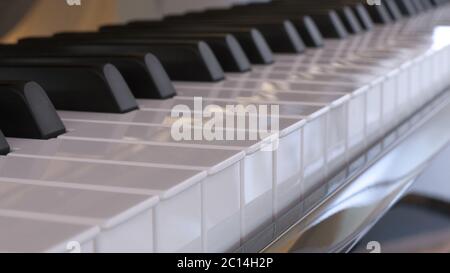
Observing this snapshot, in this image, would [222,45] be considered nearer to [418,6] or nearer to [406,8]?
[406,8]

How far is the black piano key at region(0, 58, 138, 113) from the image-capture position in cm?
70

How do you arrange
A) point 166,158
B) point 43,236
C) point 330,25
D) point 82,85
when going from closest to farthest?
point 43,236 → point 166,158 → point 82,85 → point 330,25

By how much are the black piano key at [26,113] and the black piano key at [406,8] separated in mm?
1420

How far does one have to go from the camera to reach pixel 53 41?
3.27ft

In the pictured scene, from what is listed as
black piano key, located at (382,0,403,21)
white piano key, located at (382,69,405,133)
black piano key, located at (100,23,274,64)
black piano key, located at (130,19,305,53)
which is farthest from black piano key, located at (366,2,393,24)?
white piano key, located at (382,69,405,133)

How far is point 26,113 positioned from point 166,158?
151 millimetres

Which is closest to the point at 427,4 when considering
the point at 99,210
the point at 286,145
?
the point at 286,145

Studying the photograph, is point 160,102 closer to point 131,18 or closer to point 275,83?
point 275,83

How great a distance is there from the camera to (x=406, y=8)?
1.90 metres

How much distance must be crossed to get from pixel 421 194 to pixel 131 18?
0.76 metres

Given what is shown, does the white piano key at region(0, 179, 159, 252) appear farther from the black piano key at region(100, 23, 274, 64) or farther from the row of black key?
the black piano key at region(100, 23, 274, 64)

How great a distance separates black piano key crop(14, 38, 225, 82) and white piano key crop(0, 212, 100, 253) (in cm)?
49

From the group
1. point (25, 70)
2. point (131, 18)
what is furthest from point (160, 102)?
point (131, 18)

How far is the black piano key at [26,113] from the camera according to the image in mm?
603
